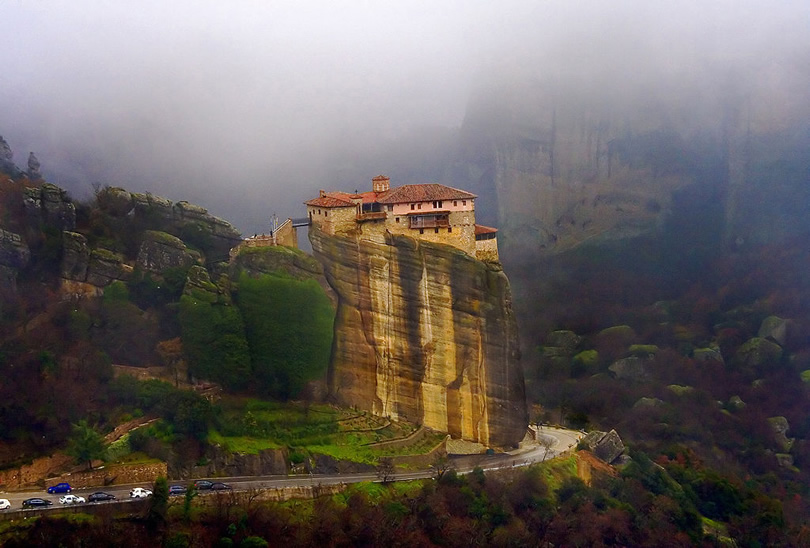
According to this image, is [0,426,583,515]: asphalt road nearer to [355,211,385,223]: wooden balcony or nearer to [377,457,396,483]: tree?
[377,457,396,483]: tree

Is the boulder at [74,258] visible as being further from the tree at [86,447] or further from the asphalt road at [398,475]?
the asphalt road at [398,475]

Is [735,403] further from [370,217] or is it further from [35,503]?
[35,503]

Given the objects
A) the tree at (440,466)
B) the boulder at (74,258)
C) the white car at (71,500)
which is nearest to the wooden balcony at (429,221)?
the tree at (440,466)

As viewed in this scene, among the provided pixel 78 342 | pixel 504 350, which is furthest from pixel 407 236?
pixel 78 342

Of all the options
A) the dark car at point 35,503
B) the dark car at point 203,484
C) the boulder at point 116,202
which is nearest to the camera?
the dark car at point 35,503

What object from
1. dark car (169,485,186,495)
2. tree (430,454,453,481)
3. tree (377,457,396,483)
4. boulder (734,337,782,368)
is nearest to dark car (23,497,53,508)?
dark car (169,485,186,495)

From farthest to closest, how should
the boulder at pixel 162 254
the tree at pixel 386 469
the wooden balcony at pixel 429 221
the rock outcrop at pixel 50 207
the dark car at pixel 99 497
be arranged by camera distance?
the wooden balcony at pixel 429 221 → the boulder at pixel 162 254 → the rock outcrop at pixel 50 207 → the tree at pixel 386 469 → the dark car at pixel 99 497

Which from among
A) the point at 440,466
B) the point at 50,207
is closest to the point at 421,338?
the point at 440,466

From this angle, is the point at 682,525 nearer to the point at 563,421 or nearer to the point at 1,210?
the point at 563,421
